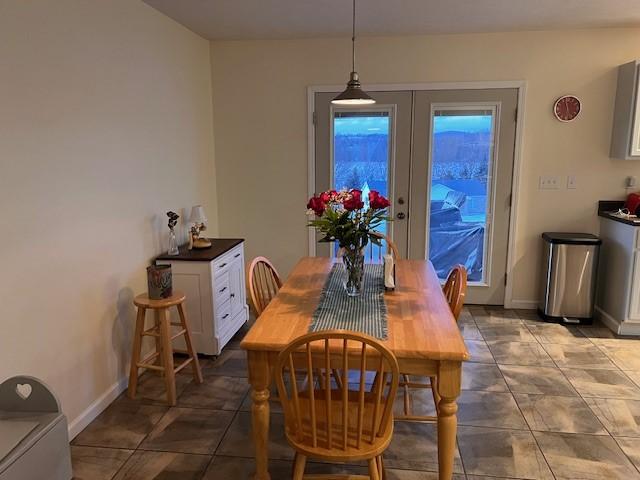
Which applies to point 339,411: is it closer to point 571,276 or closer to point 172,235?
point 172,235

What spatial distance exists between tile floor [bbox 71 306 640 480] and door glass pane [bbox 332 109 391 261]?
1630mm

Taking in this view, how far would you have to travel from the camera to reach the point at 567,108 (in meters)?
4.04

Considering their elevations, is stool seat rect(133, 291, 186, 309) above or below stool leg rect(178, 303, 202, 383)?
above

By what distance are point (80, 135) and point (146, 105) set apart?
795 mm

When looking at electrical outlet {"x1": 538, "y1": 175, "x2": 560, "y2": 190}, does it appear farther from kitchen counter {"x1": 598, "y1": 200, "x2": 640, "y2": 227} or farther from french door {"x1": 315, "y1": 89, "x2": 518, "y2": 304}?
kitchen counter {"x1": 598, "y1": 200, "x2": 640, "y2": 227}

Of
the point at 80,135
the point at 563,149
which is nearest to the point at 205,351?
the point at 80,135

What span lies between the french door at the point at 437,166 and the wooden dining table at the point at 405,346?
2.05 metres

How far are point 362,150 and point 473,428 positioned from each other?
8.49ft

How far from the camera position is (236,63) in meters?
4.30

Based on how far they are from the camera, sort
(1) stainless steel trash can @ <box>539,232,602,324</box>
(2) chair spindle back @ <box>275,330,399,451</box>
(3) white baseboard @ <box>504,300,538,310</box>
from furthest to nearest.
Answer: (3) white baseboard @ <box>504,300,538,310</box> < (1) stainless steel trash can @ <box>539,232,602,324</box> < (2) chair spindle back @ <box>275,330,399,451</box>

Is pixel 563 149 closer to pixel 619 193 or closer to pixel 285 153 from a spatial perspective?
pixel 619 193

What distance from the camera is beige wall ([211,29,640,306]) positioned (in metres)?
3.99

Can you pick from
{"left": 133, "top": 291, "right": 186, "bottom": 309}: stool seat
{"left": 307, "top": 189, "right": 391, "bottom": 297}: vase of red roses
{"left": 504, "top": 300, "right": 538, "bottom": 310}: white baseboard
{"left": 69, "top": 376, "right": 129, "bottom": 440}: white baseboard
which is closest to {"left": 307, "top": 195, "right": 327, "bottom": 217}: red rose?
{"left": 307, "top": 189, "right": 391, "bottom": 297}: vase of red roses

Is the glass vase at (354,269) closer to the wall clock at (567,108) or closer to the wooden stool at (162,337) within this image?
the wooden stool at (162,337)
